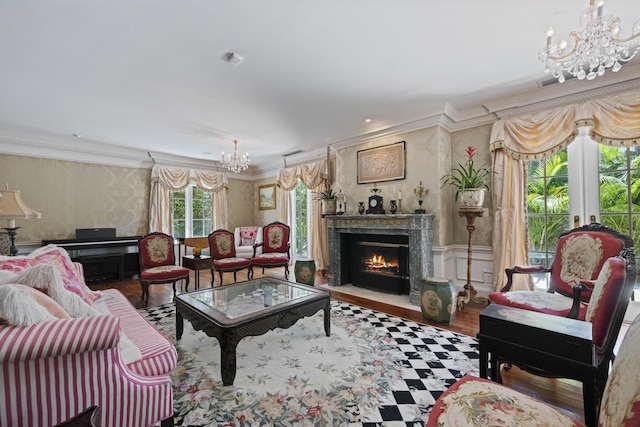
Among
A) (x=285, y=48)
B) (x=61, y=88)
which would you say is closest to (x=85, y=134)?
(x=61, y=88)

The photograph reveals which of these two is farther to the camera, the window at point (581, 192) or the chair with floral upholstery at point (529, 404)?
the window at point (581, 192)

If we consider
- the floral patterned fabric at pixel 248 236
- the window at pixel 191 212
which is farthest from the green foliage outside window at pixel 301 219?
the window at pixel 191 212

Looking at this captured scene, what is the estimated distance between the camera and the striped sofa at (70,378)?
0.92m

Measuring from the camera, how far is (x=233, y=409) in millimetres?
1611

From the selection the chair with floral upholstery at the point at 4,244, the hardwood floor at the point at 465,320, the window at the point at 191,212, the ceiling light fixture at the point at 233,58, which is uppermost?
the ceiling light fixture at the point at 233,58

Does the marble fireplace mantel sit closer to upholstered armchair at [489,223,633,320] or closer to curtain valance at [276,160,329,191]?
upholstered armchair at [489,223,633,320]

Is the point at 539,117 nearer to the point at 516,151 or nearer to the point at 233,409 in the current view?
Answer: the point at 516,151

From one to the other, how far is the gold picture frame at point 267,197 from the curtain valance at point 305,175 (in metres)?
0.53

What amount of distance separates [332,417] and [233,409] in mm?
583

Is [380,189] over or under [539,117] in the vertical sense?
under

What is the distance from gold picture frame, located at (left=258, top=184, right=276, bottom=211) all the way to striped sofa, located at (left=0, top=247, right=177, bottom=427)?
223 inches

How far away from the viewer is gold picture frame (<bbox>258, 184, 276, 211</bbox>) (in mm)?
6812

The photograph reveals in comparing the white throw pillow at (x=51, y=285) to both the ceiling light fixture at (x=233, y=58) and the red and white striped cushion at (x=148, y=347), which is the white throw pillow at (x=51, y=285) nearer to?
the red and white striped cushion at (x=148, y=347)

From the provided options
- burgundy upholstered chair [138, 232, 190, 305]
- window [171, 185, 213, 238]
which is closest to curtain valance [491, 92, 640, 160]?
burgundy upholstered chair [138, 232, 190, 305]
